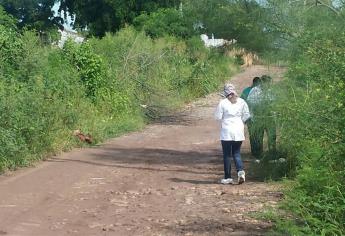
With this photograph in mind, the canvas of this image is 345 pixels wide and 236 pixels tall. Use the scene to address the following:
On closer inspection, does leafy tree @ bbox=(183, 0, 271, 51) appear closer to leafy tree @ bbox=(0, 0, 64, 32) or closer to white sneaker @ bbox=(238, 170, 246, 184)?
white sneaker @ bbox=(238, 170, 246, 184)

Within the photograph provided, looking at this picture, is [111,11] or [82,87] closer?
[82,87]

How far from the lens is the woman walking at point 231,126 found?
9.55 metres

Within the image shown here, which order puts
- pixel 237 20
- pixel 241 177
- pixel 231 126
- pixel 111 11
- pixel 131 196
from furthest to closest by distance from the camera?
pixel 111 11 < pixel 237 20 < pixel 231 126 < pixel 241 177 < pixel 131 196

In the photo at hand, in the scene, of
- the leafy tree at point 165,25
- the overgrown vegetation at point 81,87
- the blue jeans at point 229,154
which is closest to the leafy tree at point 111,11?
the leafy tree at point 165,25

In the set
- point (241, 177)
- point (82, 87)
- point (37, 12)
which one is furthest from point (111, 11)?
point (241, 177)

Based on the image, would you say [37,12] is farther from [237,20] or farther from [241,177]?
[241,177]

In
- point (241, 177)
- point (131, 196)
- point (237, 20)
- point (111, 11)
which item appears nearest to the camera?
point (131, 196)

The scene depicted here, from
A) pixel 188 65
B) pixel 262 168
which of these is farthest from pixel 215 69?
pixel 262 168

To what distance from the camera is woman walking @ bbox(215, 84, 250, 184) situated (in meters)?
9.55

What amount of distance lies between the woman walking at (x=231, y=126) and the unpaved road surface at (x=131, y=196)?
13.4 inches

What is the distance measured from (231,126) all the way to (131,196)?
2038 millimetres

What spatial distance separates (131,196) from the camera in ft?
28.4

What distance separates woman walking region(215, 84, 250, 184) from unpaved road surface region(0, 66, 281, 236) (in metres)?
0.34

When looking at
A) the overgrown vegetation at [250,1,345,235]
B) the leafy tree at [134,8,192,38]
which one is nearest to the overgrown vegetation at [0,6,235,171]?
the leafy tree at [134,8,192,38]
